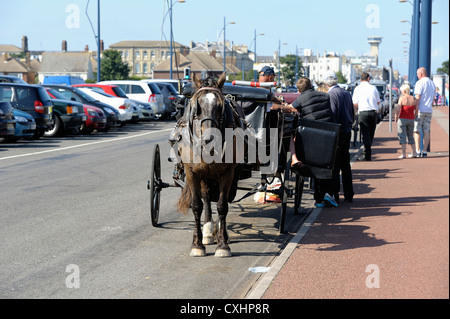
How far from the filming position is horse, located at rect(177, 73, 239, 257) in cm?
733

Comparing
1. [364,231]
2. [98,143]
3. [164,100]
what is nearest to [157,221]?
[364,231]

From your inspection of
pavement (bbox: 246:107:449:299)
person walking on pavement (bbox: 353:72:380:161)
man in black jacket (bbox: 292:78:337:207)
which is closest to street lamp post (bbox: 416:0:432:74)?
person walking on pavement (bbox: 353:72:380:161)

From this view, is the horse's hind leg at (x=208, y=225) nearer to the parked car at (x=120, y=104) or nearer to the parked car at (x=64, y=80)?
the parked car at (x=120, y=104)

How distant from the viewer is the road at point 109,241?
6.65m

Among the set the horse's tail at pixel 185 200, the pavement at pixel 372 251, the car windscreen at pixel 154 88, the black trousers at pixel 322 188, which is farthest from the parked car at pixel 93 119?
the horse's tail at pixel 185 200

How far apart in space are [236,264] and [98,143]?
16.2m

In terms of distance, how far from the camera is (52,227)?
30.7 ft

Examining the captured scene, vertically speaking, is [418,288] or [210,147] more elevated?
[210,147]

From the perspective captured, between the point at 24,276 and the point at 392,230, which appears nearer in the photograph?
the point at 24,276

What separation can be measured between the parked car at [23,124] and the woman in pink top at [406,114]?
35.7ft

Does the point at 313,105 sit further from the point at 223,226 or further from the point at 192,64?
the point at 192,64

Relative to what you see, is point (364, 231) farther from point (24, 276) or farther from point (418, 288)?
point (24, 276)

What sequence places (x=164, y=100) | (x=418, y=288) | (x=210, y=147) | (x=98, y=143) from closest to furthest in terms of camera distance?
(x=418, y=288), (x=210, y=147), (x=98, y=143), (x=164, y=100)
